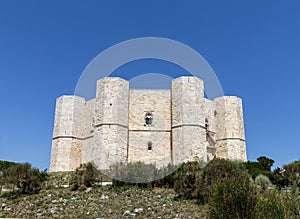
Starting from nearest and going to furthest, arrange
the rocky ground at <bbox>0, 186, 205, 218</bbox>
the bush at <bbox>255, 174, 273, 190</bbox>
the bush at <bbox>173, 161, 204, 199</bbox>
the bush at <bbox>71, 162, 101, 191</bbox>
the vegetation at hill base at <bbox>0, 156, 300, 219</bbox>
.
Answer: the vegetation at hill base at <bbox>0, 156, 300, 219</bbox>, the rocky ground at <bbox>0, 186, 205, 218</bbox>, the bush at <bbox>173, 161, 204, 199</bbox>, the bush at <bbox>255, 174, 273, 190</bbox>, the bush at <bbox>71, 162, 101, 191</bbox>

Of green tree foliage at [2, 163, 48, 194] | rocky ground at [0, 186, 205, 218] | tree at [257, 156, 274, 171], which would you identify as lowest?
rocky ground at [0, 186, 205, 218]

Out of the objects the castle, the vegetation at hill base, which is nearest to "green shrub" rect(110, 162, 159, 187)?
the vegetation at hill base

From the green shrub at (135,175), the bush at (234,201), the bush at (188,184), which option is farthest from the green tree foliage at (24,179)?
the bush at (234,201)

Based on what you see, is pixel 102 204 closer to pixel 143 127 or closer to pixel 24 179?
pixel 24 179

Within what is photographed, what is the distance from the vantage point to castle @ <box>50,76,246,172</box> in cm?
2217

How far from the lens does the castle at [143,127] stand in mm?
22172

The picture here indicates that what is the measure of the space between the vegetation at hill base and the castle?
308 inches

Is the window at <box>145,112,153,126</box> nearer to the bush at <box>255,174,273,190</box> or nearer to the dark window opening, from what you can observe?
the dark window opening

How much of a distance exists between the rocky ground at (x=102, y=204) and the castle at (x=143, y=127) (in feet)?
33.4

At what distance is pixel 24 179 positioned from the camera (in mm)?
11742

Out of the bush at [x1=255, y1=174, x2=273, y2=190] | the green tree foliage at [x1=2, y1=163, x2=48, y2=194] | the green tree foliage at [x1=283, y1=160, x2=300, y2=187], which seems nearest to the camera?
the bush at [x1=255, y1=174, x2=273, y2=190]

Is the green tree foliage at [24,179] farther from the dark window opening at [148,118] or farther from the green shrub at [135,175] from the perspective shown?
the dark window opening at [148,118]

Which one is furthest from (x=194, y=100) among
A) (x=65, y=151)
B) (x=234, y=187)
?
(x=234, y=187)

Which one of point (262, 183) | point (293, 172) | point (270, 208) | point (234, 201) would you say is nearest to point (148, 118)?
point (293, 172)
